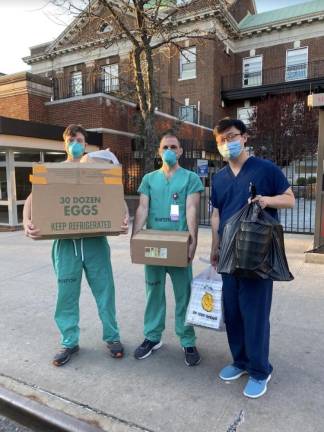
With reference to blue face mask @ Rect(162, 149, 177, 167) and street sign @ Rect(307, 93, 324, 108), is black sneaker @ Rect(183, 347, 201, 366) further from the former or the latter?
street sign @ Rect(307, 93, 324, 108)

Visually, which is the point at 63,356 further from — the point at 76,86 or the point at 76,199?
the point at 76,86

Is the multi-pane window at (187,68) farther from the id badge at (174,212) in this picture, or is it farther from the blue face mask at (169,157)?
the id badge at (174,212)

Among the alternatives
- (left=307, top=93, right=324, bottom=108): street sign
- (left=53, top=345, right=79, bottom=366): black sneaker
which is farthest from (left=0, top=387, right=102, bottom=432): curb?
(left=307, top=93, right=324, bottom=108): street sign

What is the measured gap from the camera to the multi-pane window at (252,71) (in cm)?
2531

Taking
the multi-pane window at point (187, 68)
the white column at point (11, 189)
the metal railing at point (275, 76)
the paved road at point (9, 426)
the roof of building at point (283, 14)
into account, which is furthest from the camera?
the roof of building at point (283, 14)

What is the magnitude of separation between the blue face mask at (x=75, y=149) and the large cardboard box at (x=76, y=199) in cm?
24

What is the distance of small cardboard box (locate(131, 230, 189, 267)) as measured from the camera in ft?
9.31

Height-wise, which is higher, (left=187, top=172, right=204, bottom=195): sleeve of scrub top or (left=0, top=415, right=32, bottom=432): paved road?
(left=187, top=172, right=204, bottom=195): sleeve of scrub top

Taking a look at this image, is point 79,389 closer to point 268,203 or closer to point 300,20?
point 268,203

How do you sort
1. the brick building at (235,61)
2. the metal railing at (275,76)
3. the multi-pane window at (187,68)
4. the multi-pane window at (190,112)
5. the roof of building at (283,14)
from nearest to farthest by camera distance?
1. the multi-pane window at (190,112)
2. the brick building at (235,61)
3. the metal railing at (275,76)
4. the multi-pane window at (187,68)
5. the roof of building at (283,14)

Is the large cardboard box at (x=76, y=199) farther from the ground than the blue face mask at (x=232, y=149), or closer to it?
closer to it

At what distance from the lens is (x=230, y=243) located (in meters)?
2.53

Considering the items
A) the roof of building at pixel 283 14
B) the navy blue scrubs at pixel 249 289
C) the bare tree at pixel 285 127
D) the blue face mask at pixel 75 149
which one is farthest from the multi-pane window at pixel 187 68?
the navy blue scrubs at pixel 249 289

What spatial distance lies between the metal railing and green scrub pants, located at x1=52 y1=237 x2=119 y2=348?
23.2m
